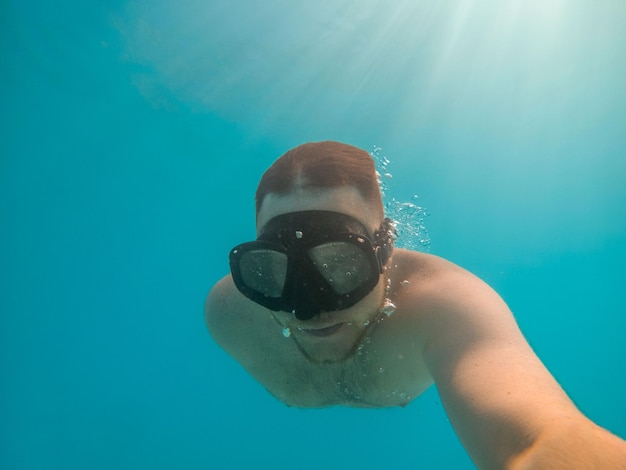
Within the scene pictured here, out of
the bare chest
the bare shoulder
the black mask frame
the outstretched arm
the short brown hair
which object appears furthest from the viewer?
the bare shoulder

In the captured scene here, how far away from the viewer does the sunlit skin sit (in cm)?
132

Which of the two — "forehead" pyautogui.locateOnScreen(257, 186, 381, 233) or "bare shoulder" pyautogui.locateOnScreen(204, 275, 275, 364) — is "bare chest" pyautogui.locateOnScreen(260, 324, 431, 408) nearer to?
"bare shoulder" pyautogui.locateOnScreen(204, 275, 275, 364)

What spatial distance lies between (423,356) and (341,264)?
0.72 meters

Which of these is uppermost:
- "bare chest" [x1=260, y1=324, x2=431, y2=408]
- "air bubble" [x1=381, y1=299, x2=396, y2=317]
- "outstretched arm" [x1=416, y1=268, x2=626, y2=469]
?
"air bubble" [x1=381, y1=299, x2=396, y2=317]

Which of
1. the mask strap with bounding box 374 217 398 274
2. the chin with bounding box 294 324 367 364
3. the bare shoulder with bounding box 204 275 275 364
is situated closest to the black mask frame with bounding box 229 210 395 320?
the mask strap with bounding box 374 217 398 274

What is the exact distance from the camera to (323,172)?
2.67 metres

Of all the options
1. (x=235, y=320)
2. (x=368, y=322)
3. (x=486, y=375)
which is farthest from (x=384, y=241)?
(x=235, y=320)

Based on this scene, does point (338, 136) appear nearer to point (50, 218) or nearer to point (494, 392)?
point (50, 218)

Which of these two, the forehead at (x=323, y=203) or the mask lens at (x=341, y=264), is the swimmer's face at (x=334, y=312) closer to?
the forehead at (x=323, y=203)

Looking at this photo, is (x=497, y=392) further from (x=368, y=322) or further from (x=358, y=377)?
(x=358, y=377)

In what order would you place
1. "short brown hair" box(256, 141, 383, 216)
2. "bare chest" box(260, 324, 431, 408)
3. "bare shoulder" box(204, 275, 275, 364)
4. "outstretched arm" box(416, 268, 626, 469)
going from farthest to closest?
"bare shoulder" box(204, 275, 275, 364), "bare chest" box(260, 324, 431, 408), "short brown hair" box(256, 141, 383, 216), "outstretched arm" box(416, 268, 626, 469)

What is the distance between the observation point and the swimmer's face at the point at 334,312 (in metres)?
2.57

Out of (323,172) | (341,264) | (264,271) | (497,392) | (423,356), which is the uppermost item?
(323,172)

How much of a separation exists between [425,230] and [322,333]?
14.5 metres
